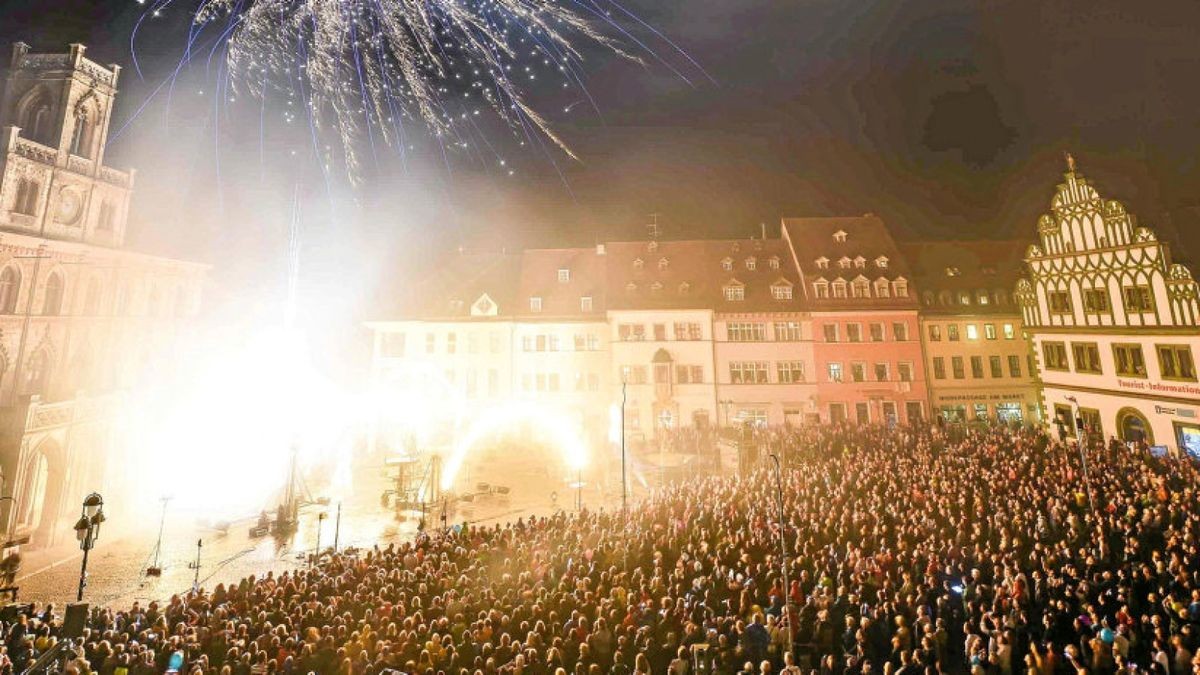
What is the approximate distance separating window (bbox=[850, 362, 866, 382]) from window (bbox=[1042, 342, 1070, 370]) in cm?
1106

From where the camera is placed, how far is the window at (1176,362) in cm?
2505

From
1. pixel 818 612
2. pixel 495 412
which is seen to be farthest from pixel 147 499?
pixel 818 612

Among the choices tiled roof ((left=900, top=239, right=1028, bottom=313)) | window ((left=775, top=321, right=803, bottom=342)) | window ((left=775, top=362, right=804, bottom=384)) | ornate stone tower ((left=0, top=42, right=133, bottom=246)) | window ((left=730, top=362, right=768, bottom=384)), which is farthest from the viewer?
window ((left=775, top=321, right=803, bottom=342))

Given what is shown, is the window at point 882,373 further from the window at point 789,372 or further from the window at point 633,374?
the window at point 633,374

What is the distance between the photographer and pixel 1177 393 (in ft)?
83.7

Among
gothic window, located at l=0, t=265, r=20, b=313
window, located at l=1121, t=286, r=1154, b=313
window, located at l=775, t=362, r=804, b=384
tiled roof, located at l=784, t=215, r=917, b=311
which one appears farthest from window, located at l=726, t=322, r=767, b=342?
gothic window, located at l=0, t=265, r=20, b=313

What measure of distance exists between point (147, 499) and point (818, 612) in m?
35.1

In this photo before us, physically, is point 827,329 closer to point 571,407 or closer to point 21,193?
point 571,407

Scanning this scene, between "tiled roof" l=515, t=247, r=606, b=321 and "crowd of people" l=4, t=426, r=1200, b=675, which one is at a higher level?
"tiled roof" l=515, t=247, r=606, b=321

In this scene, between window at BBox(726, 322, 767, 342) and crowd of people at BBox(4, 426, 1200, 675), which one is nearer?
crowd of people at BBox(4, 426, 1200, 675)

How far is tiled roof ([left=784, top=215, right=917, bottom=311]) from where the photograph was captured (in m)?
42.0

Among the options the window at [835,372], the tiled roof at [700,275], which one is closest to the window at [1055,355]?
the window at [835,372]

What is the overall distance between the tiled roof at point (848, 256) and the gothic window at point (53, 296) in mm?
48794

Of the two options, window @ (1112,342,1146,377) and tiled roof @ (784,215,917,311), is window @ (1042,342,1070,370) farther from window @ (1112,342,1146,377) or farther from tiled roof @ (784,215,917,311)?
tiled roof @ (784,215,917,311)
